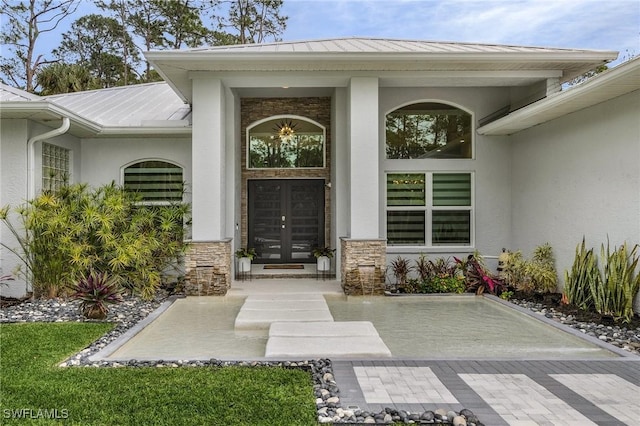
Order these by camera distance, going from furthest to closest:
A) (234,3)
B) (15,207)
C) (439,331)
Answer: (234,3) → (15,207) → (439,331)

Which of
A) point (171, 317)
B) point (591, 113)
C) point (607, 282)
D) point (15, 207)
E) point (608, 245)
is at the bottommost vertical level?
point (171, 317)

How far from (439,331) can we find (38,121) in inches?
337

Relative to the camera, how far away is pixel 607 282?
7.12 meters

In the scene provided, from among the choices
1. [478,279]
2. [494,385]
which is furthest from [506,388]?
[478,279]

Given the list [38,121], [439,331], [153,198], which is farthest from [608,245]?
[38,121]

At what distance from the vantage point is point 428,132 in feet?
35.7

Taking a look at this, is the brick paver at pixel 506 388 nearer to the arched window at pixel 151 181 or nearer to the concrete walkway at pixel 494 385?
the concrete walkway at pixel 494 385

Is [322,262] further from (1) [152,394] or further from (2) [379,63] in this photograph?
(1) [152,394]

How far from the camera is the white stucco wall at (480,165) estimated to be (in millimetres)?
10703

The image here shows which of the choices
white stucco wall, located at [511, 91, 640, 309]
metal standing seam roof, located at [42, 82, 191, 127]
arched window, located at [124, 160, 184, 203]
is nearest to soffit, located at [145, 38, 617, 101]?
white stucco wall, located at [511, 91, 640, 309]

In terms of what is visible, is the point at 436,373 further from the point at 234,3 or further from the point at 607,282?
the point at 234,3

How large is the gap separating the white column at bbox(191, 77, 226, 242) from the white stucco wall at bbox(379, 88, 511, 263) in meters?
3.87

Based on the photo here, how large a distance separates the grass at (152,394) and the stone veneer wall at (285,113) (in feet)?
23.5

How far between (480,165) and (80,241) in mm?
8896
